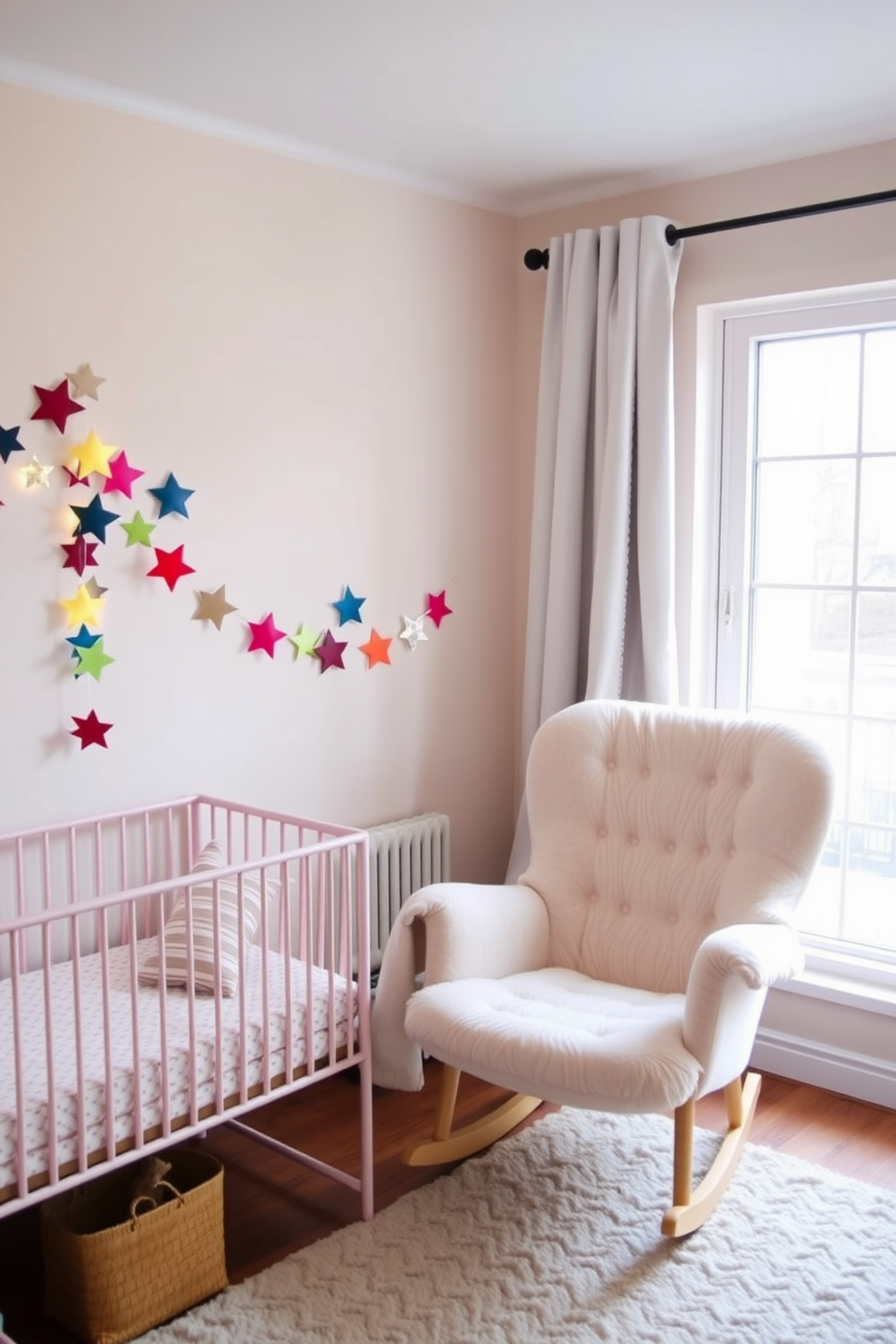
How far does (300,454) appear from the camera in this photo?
10.1ft

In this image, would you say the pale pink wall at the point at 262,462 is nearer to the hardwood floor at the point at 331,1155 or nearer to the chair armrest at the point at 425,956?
the chair armrest at the point at 425,956

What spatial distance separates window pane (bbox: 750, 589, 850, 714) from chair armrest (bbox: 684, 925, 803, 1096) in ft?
3.37

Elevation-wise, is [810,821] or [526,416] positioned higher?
[526,416]

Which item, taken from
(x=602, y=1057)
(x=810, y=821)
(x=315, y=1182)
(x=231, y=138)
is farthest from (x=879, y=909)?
(x=231, y=138)

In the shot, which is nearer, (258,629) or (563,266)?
(258,629)

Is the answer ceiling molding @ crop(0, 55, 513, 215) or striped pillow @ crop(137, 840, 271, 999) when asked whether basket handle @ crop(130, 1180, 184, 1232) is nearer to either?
striped pillow @ crop(137, 840, 271, 999)

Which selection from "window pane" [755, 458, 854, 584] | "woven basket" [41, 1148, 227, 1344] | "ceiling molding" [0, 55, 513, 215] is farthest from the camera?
"window pane" [755, 458, 854, 584]

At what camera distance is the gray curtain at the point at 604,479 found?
3.23m

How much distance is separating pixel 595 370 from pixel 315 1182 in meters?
2.17

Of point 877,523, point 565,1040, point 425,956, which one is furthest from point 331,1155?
point 877,523

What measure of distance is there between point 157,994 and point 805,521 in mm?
2019

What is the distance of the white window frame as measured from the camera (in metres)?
3.14

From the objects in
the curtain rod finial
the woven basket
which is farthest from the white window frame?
the woven basket

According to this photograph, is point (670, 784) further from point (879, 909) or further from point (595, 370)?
point (595, 370)
